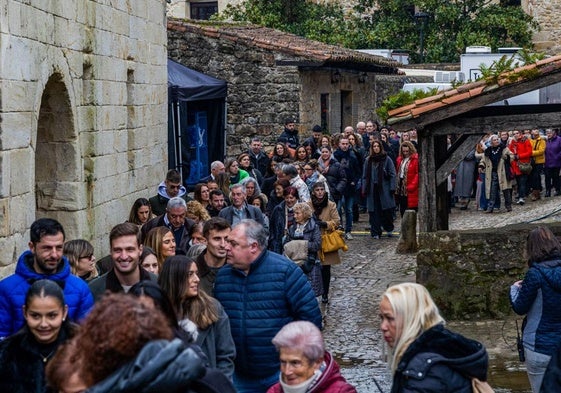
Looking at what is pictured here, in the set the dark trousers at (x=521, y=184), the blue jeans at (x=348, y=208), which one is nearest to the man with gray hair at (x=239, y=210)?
the blue jeans at (x=348, y=208)

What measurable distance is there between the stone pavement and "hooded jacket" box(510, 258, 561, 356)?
5.52 ft

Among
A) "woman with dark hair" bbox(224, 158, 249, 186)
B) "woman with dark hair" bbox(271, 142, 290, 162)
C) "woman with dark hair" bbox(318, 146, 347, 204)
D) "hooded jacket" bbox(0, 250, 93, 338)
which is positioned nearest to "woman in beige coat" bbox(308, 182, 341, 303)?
"woman with dark hair" bbox(224, 158, 249, 186)

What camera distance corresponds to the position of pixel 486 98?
1230cm

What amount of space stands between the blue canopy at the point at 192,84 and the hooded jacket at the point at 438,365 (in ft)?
49.4

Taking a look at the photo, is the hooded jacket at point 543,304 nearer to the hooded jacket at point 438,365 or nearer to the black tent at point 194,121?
the hooded jacket at point 438,365

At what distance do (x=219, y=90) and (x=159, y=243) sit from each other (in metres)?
14.8

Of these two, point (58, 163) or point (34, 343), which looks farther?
point (58, 163)

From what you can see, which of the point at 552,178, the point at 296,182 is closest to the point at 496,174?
the point at 552,178

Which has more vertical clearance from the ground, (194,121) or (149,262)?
(194,121)

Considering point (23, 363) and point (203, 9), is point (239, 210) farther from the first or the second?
point (203, 9)

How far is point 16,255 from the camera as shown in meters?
10.0

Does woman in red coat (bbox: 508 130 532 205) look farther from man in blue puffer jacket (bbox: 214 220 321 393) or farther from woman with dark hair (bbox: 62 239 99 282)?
man in blue puffer jacket (bbox: 214 220 321 393)

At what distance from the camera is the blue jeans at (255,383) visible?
6.82 metres

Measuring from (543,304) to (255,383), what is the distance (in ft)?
6.36
